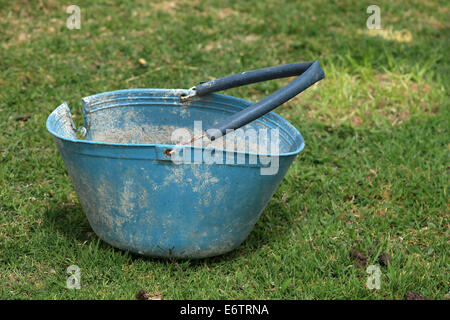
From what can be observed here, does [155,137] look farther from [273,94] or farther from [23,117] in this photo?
[23,117]

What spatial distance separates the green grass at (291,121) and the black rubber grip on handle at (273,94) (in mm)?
732

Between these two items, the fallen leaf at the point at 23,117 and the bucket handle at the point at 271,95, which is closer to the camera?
the bucket handle at the point at 271,95

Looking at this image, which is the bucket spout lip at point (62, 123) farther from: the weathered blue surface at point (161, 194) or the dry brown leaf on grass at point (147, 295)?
the dry brown leaf on grass at point (147, 295)

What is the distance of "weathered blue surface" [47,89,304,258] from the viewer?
2.35m

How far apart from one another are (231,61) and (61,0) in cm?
197

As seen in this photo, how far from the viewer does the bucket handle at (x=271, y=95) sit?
2.37m

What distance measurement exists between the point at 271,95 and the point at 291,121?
5.26ft

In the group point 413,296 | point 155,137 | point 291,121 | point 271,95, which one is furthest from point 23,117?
point 413,296

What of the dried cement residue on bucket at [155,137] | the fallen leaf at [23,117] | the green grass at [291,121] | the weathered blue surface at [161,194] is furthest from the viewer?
the fallen leaf at [23,117]

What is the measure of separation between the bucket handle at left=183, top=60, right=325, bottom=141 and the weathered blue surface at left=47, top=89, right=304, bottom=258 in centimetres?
14

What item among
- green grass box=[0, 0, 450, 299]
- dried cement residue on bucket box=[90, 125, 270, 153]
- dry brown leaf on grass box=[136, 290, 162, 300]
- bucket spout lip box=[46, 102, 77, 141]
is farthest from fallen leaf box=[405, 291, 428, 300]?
bucket spout lip box=[46, 102, 77, 141]

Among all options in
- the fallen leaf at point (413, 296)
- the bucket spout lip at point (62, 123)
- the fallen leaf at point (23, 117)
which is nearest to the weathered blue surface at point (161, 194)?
the bucket spout lip at point (62, 123)

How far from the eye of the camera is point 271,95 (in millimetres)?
2480

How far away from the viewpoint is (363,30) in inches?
210
